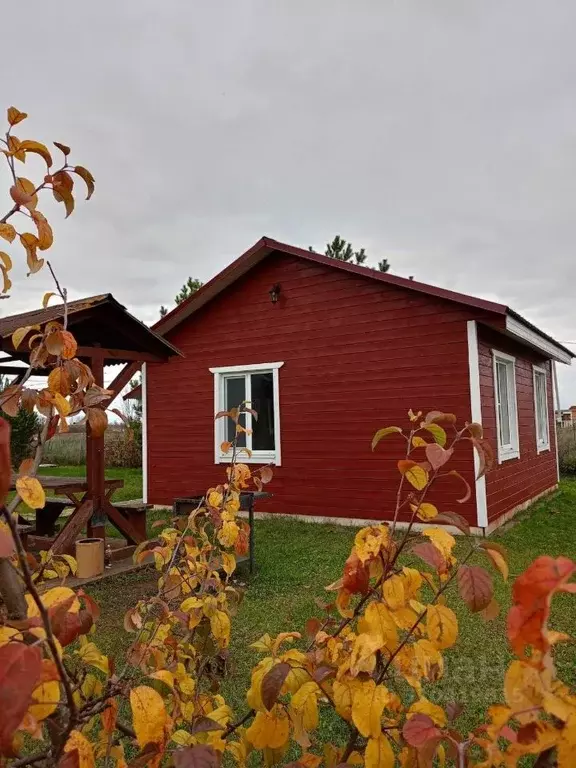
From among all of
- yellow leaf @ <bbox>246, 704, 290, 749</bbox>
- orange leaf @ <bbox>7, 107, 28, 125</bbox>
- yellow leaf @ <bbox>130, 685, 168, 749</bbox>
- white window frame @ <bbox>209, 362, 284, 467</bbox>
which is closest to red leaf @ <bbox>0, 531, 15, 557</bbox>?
yellow leaf @ <bbox>130, 685, 168, 749</bbox>

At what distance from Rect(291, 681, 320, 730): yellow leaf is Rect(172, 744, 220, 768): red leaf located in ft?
0.73

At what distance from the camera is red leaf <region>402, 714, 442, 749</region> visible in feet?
2.66

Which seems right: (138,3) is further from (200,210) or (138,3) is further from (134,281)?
(134,281)

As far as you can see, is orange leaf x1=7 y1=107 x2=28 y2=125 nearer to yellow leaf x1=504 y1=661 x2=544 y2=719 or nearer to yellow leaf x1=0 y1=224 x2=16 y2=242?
yellow leaf x1=0 y1=224 x2=16 y2=242

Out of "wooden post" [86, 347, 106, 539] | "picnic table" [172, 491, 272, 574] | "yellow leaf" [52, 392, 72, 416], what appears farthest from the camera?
Answer: "wooden post" [86, 347, 106, 539]

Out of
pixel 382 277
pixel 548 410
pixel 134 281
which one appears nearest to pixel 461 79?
pixel 382 277

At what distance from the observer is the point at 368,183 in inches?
471

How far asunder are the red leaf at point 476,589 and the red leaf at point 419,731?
19 cm

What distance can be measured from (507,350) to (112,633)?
7.49 m

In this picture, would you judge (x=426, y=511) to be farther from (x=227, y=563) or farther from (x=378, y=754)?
(x=227, y=563)

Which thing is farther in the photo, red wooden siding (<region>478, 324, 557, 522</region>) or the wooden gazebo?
red wooden siding (<region>478, 324, 557, 522</region>)

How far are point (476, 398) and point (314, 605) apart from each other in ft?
12.9

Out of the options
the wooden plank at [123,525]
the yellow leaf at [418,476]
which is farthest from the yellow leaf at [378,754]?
the wooden plank at [123,525]

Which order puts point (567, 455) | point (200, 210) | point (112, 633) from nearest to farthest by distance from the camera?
point (112, 633) < point (200, 210) < point (567, 455)
